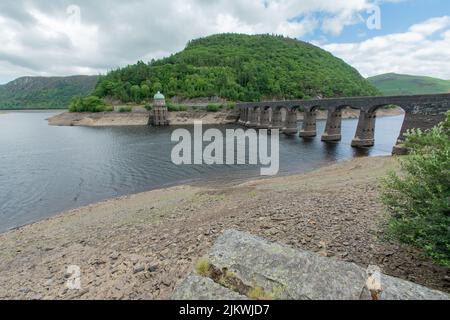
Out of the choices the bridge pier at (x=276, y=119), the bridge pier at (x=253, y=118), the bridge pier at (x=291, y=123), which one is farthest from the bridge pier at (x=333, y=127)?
the bridge pier at (x=253, y=118)

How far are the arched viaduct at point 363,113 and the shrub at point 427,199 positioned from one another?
14222mm

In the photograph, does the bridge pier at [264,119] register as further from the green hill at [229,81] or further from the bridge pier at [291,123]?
the green hill at [229,81]

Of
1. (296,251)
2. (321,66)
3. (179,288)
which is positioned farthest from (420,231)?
(321,66)

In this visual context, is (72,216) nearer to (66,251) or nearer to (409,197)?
(66,251)

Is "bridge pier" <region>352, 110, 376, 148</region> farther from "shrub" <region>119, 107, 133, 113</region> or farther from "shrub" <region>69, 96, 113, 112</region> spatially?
"shrub" <region>69, 96, 113, 112</region>

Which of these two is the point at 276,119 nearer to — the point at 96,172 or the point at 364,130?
the point at 364,130

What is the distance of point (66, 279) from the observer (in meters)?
7.88

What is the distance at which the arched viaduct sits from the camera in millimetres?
31703

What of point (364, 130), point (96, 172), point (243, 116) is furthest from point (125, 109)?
point (364, 130)

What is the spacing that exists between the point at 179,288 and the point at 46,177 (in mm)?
32613

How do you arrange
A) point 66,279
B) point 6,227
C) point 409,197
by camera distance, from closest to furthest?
point 409,197 → point 66,279 → point 6,227

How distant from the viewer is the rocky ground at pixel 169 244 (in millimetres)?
6512

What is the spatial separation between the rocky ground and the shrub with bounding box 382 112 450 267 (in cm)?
100

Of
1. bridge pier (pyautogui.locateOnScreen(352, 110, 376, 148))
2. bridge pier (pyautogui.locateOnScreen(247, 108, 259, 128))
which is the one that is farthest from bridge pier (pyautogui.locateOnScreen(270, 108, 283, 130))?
bridge pier (pyautogui.locateOnScreen(352, 110, 376, 148))
